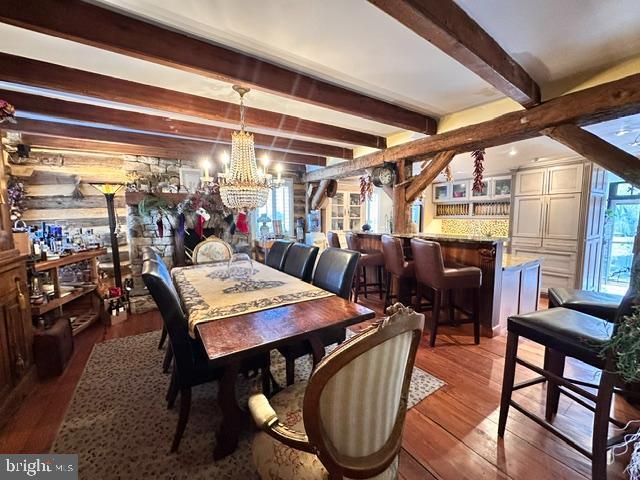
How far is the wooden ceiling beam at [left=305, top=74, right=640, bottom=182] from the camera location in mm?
1913

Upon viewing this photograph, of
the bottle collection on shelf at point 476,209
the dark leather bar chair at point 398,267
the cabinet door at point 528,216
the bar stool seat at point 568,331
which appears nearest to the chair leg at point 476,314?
the dark leather bar chair at point 398,267

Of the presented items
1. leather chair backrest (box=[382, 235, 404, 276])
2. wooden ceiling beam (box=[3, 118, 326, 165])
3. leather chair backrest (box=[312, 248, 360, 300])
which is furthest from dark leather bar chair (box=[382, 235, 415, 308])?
wooden ceiling beam (box=[3, 118, 326, 165])

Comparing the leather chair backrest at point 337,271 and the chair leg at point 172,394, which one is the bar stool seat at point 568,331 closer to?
the leather chair backrest at point 337,271

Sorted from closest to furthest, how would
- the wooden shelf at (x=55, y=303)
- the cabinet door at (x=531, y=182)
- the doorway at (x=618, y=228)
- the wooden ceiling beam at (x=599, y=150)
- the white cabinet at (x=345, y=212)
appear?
the wooden ceiling beam at (x=599, y=150) → the wooden shelf at (x=55, y=303) → the doorway at (x=618, y=228) → the cabinet door at (x=531, y=182) → the white cabinet at (x=345, y=212)

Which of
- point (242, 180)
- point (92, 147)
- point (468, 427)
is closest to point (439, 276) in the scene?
point (468, 427)

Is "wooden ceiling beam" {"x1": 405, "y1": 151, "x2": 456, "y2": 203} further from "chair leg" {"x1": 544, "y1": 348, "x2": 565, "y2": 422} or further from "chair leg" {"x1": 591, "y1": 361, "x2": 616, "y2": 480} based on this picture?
"chair leg" {"x1": 591, "y1": 361, "x2": 616, "y2": 480}

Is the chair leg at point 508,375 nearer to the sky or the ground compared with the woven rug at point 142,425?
nearer to the sky

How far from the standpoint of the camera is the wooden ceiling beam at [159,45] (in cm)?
137

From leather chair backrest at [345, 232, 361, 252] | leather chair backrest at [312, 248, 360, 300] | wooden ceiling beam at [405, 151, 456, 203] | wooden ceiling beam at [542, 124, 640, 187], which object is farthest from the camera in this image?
leather chair backrest at [345, 232, 361, 252]

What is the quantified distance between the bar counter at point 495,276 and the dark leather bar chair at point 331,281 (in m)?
1.49

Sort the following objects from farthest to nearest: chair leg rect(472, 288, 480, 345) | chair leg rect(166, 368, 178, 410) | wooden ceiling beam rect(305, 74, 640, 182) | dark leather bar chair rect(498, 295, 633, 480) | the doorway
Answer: the doorway, chair leg rect(472, 288, 480, 345), wooden ceiling beam rect(305, 74, 640, 182), chair leg rect(166, 368, 178, 410), dark leather bar chair rect(498, 295, 633, 480)

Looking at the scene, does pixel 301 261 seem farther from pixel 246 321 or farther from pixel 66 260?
pixel 66 260

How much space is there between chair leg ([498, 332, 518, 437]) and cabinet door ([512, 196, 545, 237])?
4.03 meters

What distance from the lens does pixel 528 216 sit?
471 cm
